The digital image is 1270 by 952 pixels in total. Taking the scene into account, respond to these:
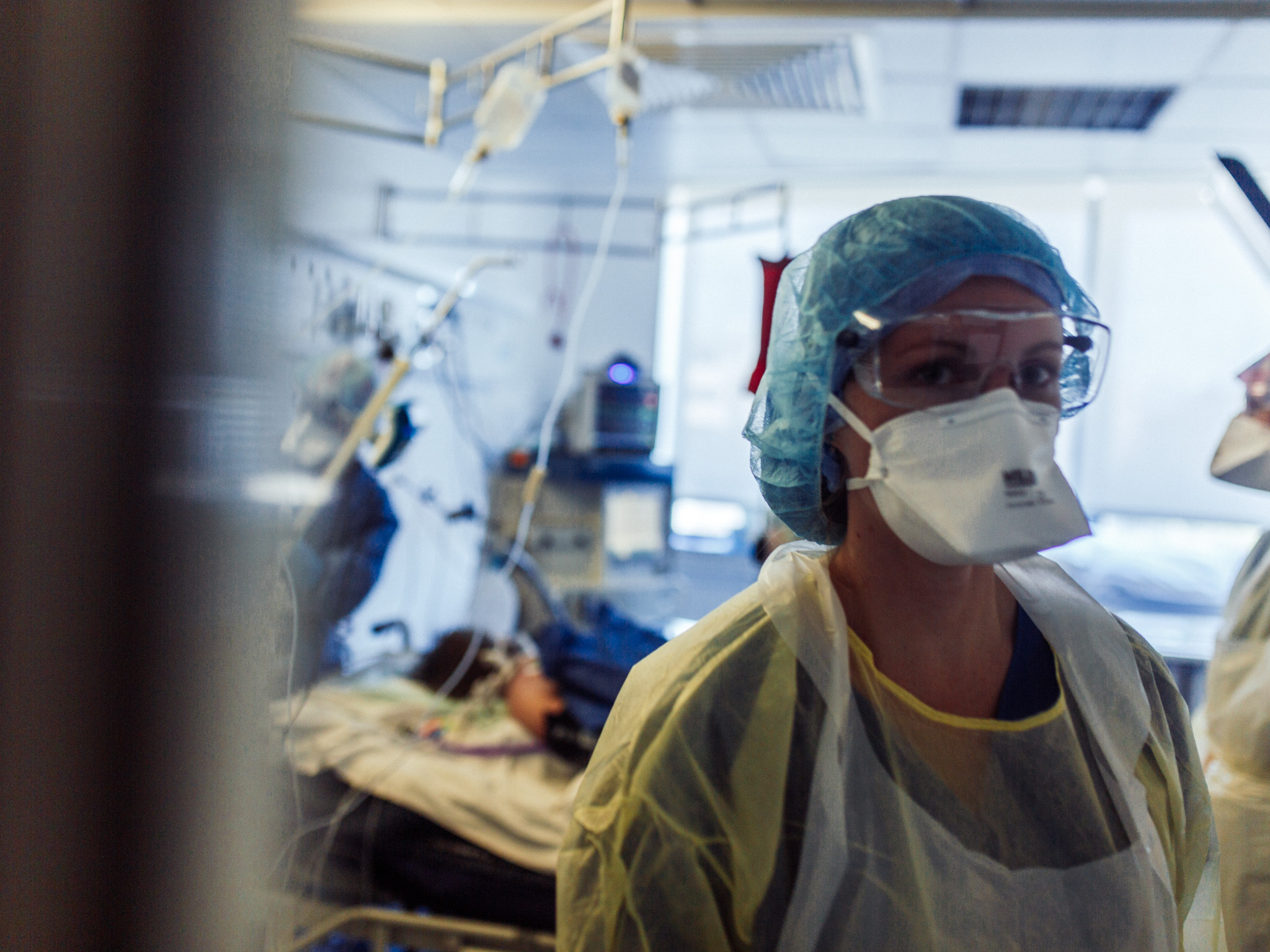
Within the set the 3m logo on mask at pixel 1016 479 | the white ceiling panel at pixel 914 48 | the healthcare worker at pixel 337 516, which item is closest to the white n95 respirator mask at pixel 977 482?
A: the 3m logo on mask at pixel 1016 479

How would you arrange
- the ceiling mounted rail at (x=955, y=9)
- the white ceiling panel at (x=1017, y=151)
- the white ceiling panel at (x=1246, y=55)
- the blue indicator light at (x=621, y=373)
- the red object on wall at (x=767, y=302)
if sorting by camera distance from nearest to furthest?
the red object on wall at (x=767, y=302)
the ceiling mounted rail at (x=955, y=9)
the white ceiling panel at (x=1246, y=55)
the blue indicator light at (x=621, y=373)
the white ceiling panel at (x=1017, y=151)

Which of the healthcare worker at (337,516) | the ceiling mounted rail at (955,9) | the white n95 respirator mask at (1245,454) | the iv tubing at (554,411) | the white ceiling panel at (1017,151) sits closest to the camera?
the white n95 respirator mask at (1245,454)

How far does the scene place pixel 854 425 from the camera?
794 mm

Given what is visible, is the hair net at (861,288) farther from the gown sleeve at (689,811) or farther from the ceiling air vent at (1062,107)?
the ceiling air vent at (1062,107)

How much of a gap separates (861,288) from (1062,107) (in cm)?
340

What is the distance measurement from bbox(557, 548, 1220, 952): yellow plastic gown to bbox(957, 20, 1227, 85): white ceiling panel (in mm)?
2655

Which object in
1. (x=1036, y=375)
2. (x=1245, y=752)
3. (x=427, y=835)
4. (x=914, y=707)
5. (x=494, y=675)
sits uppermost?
(x=1036, y=375)

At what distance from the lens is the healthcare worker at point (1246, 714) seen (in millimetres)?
993

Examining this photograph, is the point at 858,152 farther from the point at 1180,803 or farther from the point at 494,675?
the point at 1180,803

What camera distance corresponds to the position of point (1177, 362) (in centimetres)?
450

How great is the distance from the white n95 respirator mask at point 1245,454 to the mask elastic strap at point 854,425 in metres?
0.64

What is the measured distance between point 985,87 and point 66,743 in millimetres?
3793

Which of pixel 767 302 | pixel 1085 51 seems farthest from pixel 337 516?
pixel 1085 51

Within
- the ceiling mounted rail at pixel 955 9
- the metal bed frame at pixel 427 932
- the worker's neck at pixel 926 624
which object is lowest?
the metal bed frame at pixel 427 932
